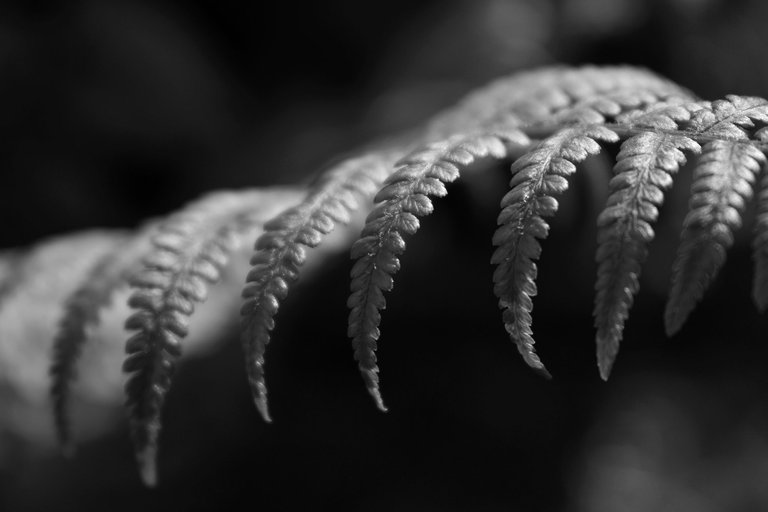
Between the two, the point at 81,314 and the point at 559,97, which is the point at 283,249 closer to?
the point at 81,314

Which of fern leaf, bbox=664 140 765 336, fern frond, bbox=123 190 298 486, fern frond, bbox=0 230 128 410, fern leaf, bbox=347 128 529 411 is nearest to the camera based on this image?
fern leaf, bbox=664 140 765 336

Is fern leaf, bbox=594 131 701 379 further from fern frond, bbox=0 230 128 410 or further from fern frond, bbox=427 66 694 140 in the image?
fern frond, bbox=0 230 128 410

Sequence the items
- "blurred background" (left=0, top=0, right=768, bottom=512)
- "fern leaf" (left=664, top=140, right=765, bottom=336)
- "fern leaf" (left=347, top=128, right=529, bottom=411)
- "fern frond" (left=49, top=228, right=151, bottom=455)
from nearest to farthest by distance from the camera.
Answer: "fern leaf" (left=664, top=140, right=765, bottom=336), "fern leaf" (left=347, top=128, right=529, bottom=411), "fern frond" (left=49, top=228, right=151, bottom=455), "blurred background" (left=0, top=0, right=768, bottom=512)

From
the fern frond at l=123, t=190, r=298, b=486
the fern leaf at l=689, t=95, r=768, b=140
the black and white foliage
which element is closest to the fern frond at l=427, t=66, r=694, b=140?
the black and white foliage

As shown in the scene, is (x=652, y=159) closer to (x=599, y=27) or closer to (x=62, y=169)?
(x=599, y=27)

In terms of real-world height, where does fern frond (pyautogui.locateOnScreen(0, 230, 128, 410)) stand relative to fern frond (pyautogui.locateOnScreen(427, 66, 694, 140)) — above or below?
below

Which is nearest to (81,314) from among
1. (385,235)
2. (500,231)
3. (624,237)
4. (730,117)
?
(385,235)

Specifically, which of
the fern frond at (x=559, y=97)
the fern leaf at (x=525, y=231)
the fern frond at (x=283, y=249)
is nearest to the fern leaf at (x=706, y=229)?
the fern leaf at (x=525, y=231)

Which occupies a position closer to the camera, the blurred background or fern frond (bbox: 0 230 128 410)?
fern frond (bbox: 0 230 128 410)
